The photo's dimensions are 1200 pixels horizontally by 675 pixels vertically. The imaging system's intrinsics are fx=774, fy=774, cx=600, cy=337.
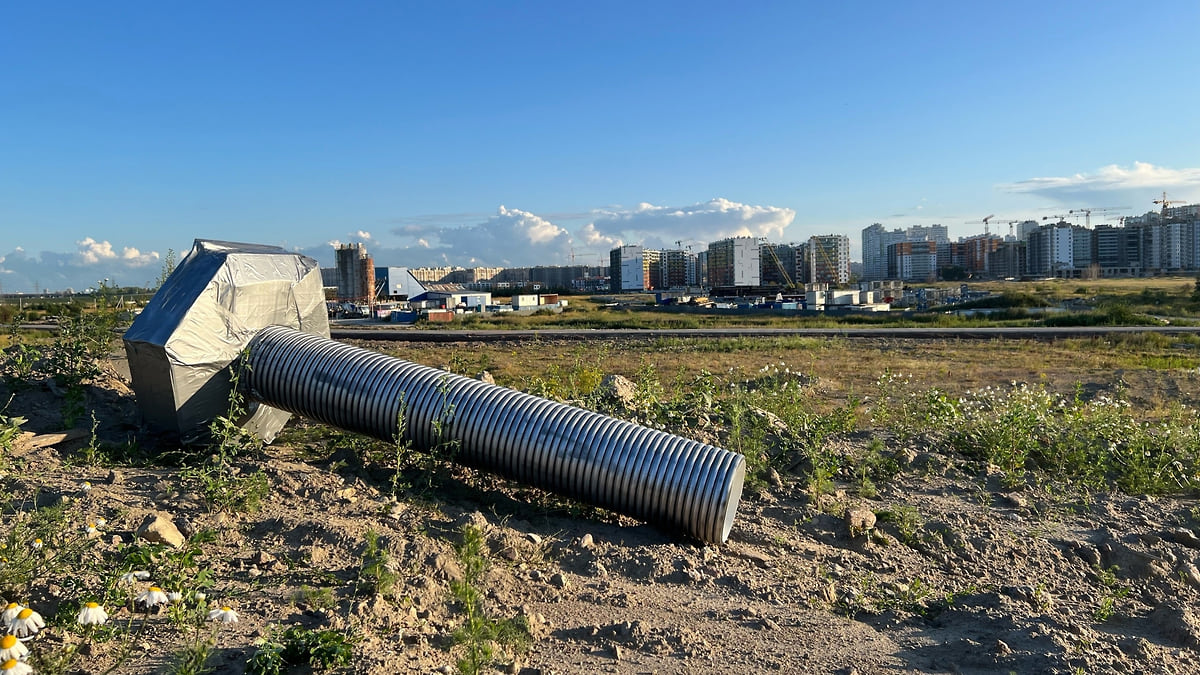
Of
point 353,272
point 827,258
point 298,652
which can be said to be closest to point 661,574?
point 298,652

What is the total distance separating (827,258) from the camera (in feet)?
473

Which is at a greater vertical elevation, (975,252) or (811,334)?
(975,252)

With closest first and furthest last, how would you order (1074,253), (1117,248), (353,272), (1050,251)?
1. (353,272)
2. (1050,251)
3. (1117,248)
4. (1074,253)

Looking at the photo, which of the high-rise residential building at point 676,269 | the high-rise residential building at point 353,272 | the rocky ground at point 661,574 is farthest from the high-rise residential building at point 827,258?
the rocky ground at point 661,574

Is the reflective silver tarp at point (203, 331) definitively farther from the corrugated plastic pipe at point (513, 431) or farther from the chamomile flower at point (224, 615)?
the chamomile flower at point (224, 615)

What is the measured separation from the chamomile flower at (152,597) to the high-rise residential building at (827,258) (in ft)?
482

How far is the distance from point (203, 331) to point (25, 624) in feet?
13.1

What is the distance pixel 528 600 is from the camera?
4.32 m

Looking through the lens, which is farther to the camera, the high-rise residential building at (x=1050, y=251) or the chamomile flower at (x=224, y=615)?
the high-rise residential building at (x=1050, y=251)

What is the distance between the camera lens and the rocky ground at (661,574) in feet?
12.1

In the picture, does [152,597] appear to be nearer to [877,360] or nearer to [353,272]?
[877,360]

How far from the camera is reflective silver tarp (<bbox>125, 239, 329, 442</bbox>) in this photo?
A: 21.3 ft

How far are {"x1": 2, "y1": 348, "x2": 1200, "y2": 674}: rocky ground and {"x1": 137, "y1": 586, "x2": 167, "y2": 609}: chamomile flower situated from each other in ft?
0.28

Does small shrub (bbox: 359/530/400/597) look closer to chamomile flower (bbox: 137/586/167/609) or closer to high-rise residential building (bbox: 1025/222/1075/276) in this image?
chamomile flower (bbox: 137/586/167/609)
